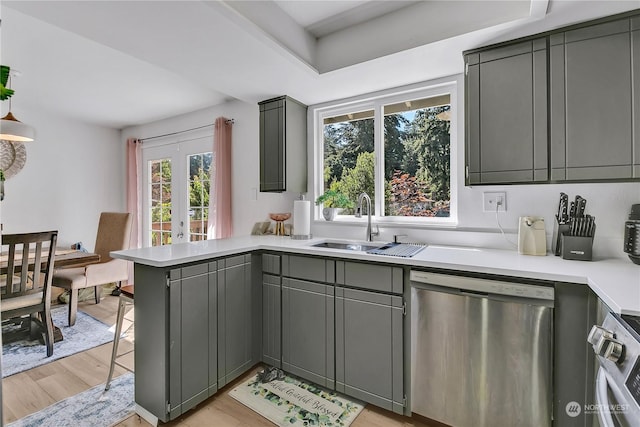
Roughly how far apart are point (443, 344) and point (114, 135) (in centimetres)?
537

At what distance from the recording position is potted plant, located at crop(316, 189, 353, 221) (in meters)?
2.73

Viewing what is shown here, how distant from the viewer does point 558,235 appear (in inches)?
71.8

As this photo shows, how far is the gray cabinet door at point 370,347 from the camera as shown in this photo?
71.0 inches

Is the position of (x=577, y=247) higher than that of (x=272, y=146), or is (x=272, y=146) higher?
(x=272, y=146)

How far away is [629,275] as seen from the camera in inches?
54.7

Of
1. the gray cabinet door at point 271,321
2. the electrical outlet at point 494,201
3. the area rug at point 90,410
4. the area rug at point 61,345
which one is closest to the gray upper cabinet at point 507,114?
the electrical outlet at point 494,201

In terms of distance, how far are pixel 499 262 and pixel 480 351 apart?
1.56ft

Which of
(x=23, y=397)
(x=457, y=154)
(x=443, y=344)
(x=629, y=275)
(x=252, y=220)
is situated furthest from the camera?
(x=252, y=220)

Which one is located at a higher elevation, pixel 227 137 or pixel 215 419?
pixel 227 137

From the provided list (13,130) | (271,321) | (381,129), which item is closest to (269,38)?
(381,129)

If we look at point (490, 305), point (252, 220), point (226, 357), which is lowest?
point (226, 357)

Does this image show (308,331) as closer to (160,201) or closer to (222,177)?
(222,177)

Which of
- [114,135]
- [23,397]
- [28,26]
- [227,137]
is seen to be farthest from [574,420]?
[114,135]

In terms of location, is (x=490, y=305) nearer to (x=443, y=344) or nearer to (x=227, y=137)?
(x=443, y=344)
